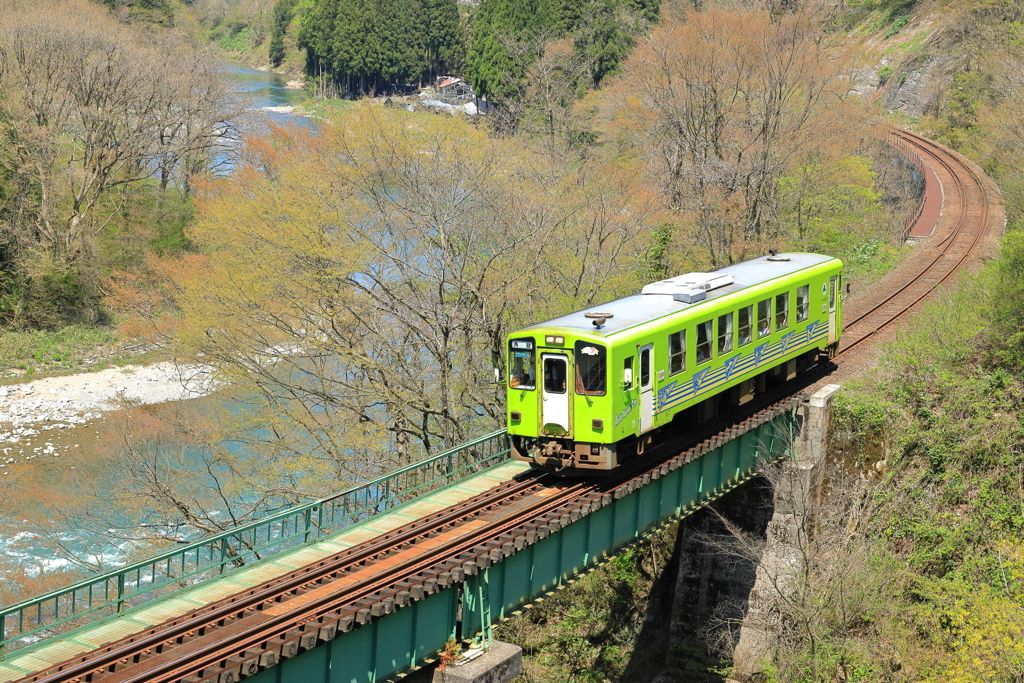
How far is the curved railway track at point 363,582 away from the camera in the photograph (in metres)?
11.7

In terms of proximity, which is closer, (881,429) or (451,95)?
(881,429)

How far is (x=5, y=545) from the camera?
28.3 meters

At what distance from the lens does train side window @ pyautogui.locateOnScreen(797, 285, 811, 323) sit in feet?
77.4

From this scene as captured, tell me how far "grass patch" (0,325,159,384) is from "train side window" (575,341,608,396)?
1222 inches

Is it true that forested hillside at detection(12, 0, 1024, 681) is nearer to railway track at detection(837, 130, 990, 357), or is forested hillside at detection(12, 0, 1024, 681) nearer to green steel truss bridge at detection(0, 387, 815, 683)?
railway track at detection(837, 130, 990, 357)

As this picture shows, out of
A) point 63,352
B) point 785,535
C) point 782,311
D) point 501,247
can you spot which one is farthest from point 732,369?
point 63,352

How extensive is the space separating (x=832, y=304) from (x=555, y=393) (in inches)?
426

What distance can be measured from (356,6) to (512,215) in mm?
60055

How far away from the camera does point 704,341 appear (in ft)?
65.3

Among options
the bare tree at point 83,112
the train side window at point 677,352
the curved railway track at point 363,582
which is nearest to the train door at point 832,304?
the curved railway track at point 363,582

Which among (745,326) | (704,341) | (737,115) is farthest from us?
(737,115)

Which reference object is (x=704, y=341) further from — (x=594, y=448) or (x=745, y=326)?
(x=594, y=448)

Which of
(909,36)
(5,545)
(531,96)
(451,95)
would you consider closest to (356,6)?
(451,95)

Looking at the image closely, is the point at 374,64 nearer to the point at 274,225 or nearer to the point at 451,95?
the point at 451,95
